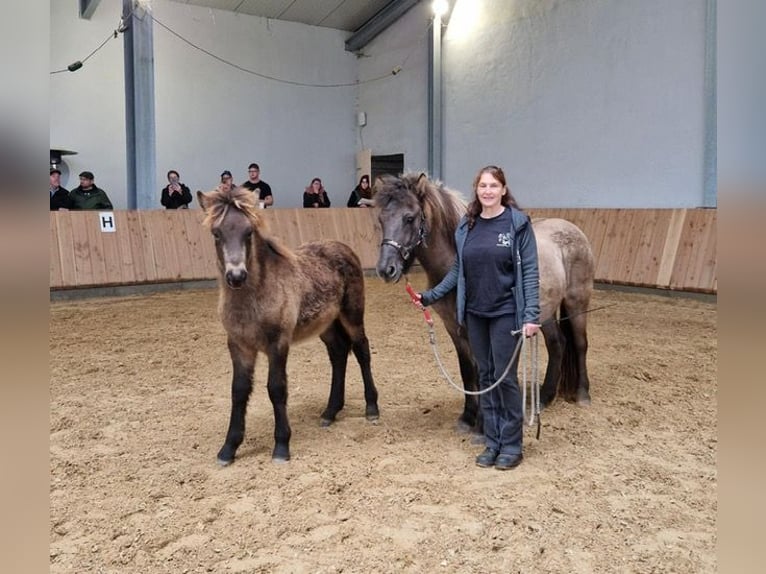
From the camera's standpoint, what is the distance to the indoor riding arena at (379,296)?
2879mm

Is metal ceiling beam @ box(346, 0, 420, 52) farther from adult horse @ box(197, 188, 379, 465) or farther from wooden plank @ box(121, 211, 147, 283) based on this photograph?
adult horse @ box(197, 188, 379, 465)

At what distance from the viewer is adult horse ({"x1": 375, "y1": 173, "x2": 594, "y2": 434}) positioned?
151 inches

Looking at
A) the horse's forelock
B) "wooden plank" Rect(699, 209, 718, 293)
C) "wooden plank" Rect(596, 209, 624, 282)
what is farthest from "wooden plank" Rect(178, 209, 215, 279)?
"wooden plank" Rect(699, 209, 718, 293)

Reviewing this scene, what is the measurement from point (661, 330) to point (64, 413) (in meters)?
6.19

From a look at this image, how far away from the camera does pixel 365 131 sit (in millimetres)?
17062

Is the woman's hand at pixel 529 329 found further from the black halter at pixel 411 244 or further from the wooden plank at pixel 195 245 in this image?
the wooden plank at pixel 195 245

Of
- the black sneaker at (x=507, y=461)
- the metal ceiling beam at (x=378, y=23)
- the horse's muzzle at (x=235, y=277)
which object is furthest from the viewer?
the metal ceiling beam at (x=378, y=23)

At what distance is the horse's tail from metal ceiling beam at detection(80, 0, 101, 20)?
1205 cm

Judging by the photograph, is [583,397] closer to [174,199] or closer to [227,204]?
[227,204]

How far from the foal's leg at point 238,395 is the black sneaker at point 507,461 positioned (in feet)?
4.98

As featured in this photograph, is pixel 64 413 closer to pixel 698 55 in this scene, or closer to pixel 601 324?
pixel 601 324

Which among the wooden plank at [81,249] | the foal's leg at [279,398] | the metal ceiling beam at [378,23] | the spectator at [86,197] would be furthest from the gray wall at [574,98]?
the foal's leg at [279,398]

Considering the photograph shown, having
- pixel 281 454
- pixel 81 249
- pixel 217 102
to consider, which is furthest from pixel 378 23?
pixel 281 454
